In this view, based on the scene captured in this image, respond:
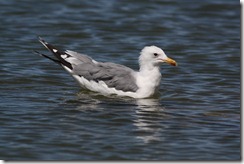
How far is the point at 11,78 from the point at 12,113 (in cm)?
194

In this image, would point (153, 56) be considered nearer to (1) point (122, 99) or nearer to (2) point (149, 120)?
(1) point (122, 99)

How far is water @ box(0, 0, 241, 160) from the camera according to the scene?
9070 millimetres

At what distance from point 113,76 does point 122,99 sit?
36cm

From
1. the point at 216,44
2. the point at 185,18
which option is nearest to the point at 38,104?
the point at 216,44

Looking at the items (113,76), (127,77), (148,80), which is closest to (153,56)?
(148,80)

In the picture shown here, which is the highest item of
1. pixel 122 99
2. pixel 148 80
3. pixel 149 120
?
pixel 148 80

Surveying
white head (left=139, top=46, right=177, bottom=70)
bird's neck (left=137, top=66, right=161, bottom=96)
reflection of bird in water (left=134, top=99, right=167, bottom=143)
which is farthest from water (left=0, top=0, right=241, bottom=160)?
white head (left=139, top=46, right=177, bottom=70)

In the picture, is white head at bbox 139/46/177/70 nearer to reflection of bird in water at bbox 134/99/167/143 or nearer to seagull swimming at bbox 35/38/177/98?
seagull swimming at bbox 35/38/177/98

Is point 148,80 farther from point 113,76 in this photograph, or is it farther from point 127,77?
point 113,76

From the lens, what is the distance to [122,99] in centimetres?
1125

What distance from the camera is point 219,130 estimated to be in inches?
385

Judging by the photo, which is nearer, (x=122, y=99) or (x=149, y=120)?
(x=149, y=120)

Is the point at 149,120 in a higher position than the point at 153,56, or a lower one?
lower

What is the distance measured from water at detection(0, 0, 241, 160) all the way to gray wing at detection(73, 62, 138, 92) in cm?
23
